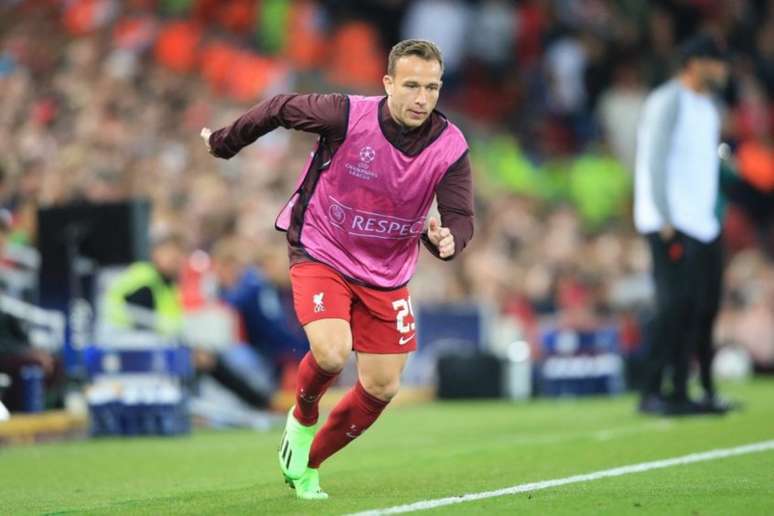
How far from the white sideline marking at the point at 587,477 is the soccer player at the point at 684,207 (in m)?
2.55

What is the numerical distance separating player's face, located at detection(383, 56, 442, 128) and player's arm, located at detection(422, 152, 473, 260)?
327 millimetres

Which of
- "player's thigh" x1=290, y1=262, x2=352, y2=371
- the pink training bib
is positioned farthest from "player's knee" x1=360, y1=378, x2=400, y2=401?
the pink training bib

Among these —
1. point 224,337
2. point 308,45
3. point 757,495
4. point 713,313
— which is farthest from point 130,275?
point 308,45

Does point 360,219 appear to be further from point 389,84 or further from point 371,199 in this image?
point 389,84

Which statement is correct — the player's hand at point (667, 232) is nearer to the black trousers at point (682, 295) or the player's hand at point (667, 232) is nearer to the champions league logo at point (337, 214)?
the black trousers at point (682, 295)

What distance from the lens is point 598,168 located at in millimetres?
22422

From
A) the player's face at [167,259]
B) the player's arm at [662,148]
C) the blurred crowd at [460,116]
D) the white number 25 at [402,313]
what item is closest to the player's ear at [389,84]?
the white number 25 at [402,313]

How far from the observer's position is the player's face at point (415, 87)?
8000 millimetres

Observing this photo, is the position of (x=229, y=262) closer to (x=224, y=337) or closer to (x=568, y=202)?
(x=224, y=337)

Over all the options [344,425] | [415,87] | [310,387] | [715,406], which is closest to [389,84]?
[415,87]

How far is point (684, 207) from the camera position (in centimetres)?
1280

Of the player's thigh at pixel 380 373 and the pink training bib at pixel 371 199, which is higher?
the pink training bib at pixel 371 199

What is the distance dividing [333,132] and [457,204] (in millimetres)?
699

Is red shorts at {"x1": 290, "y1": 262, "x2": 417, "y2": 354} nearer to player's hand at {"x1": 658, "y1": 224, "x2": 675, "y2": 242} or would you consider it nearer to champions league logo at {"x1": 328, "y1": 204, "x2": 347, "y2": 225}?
champions league logo at {"x1": 328, "y1": 204, "x2": 347, "y2": 225}
